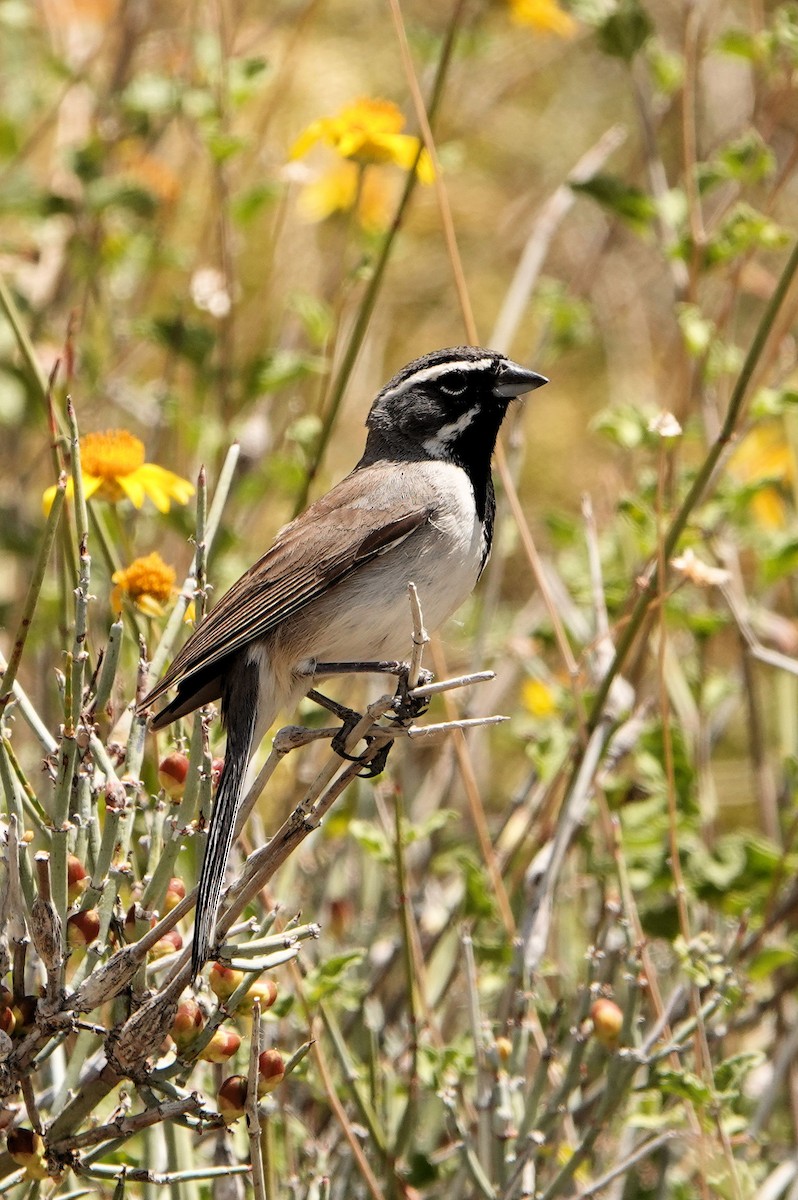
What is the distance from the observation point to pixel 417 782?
4.37 meters

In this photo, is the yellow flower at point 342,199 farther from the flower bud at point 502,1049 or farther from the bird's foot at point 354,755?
the flower bud at point 502,1049

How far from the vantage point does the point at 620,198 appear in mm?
3482

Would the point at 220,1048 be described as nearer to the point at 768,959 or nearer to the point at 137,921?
the point at 137,921

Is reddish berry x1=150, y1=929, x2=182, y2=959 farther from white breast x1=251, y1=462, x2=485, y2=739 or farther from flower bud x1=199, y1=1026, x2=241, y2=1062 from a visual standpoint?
white breast x1=251, y1=462, x2=485, y2=739

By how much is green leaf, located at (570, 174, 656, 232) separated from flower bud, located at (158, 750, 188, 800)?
6.13ft

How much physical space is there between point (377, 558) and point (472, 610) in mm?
1582

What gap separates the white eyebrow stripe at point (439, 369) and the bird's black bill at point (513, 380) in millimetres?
34

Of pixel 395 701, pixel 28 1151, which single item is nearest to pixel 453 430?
pixel 395 701

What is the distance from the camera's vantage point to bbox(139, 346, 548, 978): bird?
2805 millimetres

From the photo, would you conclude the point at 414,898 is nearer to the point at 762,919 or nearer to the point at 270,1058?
the point at 762,919

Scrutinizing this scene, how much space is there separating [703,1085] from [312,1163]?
76 cm

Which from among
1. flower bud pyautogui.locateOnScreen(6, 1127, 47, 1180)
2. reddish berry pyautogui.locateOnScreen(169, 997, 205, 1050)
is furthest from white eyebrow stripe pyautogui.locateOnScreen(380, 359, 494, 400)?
flower bud pyautogui.locateOnScreen(6, 1127, 47, 1180)

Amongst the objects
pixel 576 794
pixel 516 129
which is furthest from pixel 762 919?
pixel 516 129

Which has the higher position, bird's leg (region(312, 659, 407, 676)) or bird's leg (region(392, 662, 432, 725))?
bird's leg (region(312, 659, 407, 676))
